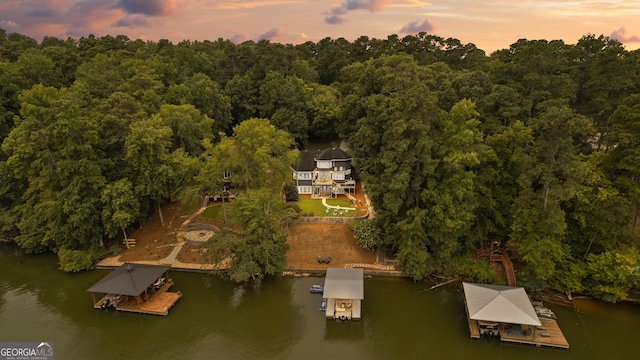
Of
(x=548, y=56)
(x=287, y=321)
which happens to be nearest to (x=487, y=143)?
(x=548, y=56)

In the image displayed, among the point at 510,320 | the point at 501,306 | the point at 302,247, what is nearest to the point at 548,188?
the point at 501,306

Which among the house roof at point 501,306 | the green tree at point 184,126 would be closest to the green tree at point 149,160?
the green tree at point 184,126

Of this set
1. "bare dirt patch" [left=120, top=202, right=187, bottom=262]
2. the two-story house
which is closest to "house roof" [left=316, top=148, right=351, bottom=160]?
the two-story house

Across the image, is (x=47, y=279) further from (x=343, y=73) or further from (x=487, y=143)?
(x=343, y=73)

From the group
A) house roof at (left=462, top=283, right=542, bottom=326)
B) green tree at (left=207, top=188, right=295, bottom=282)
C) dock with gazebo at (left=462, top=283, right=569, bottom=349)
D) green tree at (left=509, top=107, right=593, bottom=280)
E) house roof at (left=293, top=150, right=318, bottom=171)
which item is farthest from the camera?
house roof at (left=293, top=150, right=318, bottom=171)

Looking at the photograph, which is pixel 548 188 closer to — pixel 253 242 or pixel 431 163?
pixel 431 163

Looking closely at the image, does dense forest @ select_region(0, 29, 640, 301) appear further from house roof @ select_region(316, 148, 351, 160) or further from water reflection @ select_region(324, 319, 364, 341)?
water reflection @ select_region(324, 319, 364, 341)

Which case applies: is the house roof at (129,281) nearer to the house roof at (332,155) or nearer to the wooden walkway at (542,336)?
the house roof at (332,155)
